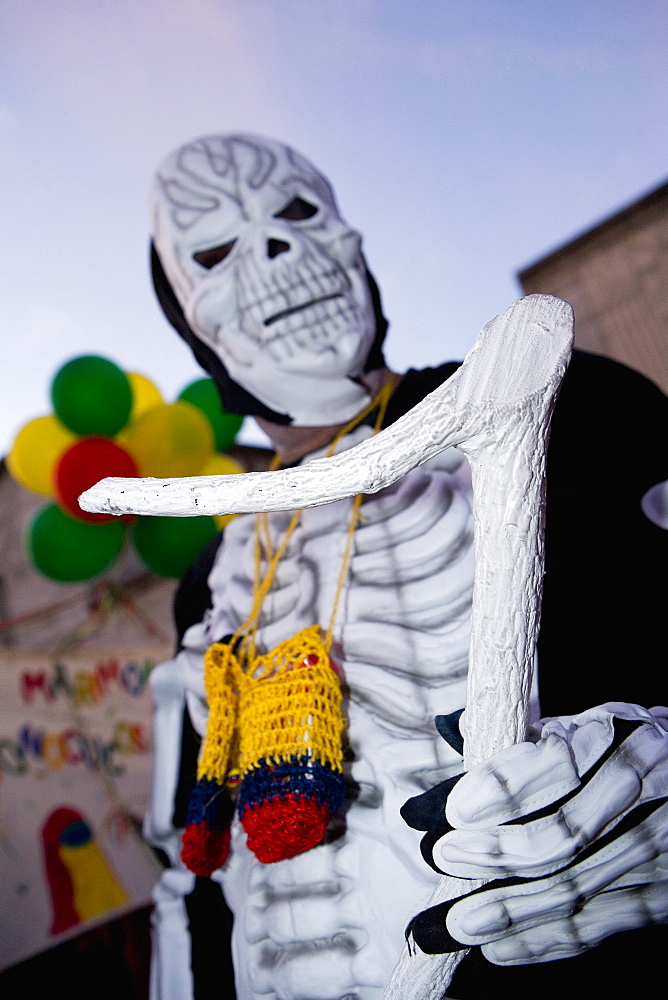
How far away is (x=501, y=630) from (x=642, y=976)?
1.39ft

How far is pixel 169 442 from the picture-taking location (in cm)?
174

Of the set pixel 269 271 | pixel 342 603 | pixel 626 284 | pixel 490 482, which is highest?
pixel 269 271

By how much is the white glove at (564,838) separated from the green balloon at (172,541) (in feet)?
4.42

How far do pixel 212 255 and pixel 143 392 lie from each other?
3.63 ft

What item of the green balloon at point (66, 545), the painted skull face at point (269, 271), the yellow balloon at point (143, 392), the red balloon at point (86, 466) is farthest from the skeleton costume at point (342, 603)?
the yellow balloon at point (143, 392)

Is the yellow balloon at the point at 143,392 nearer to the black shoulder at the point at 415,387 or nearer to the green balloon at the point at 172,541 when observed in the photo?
the green balloon at the point at 172,541

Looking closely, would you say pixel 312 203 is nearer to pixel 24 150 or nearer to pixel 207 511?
pixel 24 150

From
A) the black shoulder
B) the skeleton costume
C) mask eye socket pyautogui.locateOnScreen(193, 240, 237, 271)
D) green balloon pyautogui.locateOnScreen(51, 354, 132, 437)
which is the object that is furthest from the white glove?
green balloon pyautogui.locateOnScreen(51, 354, 132, 437)

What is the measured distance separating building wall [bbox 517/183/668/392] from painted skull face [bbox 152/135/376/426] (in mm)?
854

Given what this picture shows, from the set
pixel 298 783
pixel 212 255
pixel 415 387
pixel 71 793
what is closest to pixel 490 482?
pixel 298 783

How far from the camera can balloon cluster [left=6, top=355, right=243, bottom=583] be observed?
1.73 m

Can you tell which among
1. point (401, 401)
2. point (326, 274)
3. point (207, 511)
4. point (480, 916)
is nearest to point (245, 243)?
point (326, 274)

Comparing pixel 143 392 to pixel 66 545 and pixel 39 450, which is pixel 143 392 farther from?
pixel 66 545

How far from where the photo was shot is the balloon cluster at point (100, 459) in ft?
5.68
